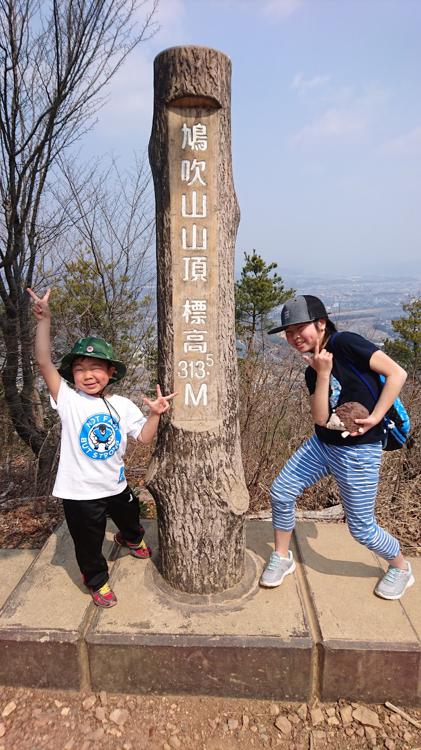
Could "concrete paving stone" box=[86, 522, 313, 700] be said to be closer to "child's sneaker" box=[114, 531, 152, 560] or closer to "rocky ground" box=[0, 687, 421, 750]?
"rocky ground" box=[0, 687, 421, 750]

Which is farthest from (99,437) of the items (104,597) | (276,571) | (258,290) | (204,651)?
(258,290)

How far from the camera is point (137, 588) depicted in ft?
7.84

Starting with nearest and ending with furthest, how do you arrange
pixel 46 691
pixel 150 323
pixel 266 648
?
pixel 266 648, pixel 46 691, pixel 150 323

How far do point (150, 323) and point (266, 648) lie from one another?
4.17m

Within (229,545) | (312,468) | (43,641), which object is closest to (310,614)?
(229,545)

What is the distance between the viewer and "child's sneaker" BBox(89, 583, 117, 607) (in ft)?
7.36

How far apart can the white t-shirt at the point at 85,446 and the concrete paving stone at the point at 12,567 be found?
0.79 meters

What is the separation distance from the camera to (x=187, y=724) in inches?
77.7

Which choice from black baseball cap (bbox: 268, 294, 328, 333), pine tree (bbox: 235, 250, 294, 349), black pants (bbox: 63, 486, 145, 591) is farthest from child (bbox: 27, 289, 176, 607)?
pine tree (bbox: 235, 250, 294, 349)

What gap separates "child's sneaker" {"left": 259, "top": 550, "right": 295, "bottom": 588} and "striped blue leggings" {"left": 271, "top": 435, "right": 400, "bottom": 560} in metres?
0.19

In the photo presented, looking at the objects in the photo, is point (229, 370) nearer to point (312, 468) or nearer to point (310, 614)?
point (312, 468)

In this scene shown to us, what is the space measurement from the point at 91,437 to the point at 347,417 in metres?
1.24

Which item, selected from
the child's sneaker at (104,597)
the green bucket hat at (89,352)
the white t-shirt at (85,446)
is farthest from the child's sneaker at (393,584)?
the green bucket hat at (89,352)

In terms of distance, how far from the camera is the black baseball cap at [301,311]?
1.96m
